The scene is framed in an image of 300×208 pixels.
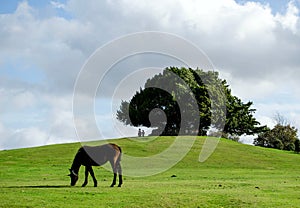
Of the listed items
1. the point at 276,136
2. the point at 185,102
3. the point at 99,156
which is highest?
the point at 185,102

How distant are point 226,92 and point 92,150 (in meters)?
76.7

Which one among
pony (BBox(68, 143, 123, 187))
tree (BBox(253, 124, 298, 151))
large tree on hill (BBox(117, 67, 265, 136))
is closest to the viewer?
pony (BBox(68, 143, 123, 187))

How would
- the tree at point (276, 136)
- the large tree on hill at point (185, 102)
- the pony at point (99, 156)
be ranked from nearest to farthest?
the pony at point (99, 156) → the large tree on hill at point (185, 102) → the tree at point (276, 136)

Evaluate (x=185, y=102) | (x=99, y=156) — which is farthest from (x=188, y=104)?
(x=99, y=156)

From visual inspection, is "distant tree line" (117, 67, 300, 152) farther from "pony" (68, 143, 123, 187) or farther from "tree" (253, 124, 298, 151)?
"pony" (68, 143, 123, 187)

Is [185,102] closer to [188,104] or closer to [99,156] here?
[188,104]

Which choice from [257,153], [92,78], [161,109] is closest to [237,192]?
[92,78]

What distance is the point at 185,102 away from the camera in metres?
89.4

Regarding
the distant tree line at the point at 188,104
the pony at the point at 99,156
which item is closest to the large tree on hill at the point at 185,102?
the distant tree line at the point at 188,104

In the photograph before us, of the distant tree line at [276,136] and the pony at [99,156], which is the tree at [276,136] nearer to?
the distant tree line at [276,136]

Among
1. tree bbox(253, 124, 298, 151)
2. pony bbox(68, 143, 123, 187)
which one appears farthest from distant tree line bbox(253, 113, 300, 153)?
pony bbox(68, 143, 123, 187)

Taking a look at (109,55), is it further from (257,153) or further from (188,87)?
(188,87)

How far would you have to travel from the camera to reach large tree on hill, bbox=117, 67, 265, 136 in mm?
90375

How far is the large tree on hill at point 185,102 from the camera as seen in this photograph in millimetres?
90375
